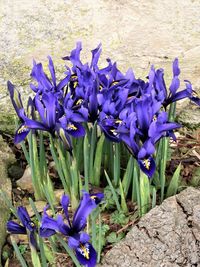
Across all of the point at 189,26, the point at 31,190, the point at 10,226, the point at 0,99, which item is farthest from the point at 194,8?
the point at 10,226

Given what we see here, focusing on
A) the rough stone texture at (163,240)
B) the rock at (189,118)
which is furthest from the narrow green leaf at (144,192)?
the rock at (189,118)

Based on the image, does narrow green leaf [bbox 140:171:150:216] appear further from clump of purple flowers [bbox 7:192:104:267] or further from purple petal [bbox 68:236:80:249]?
purple petal [bbox 68:236:80:249]

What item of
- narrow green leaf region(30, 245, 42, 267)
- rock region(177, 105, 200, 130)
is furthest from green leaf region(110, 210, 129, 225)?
rock region(177, 105, 200, 130)

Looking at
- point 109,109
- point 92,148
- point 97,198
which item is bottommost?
point 97,198

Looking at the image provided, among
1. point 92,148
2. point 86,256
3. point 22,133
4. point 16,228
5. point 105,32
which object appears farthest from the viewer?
point 105,32

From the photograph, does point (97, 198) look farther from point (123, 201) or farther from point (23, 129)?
point (23, 129)

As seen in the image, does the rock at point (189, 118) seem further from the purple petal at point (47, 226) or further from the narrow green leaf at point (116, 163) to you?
the purple petal at point (47, 226)

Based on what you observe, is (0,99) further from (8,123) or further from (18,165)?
(18,165)

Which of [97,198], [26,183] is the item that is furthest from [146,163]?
[26,183]
